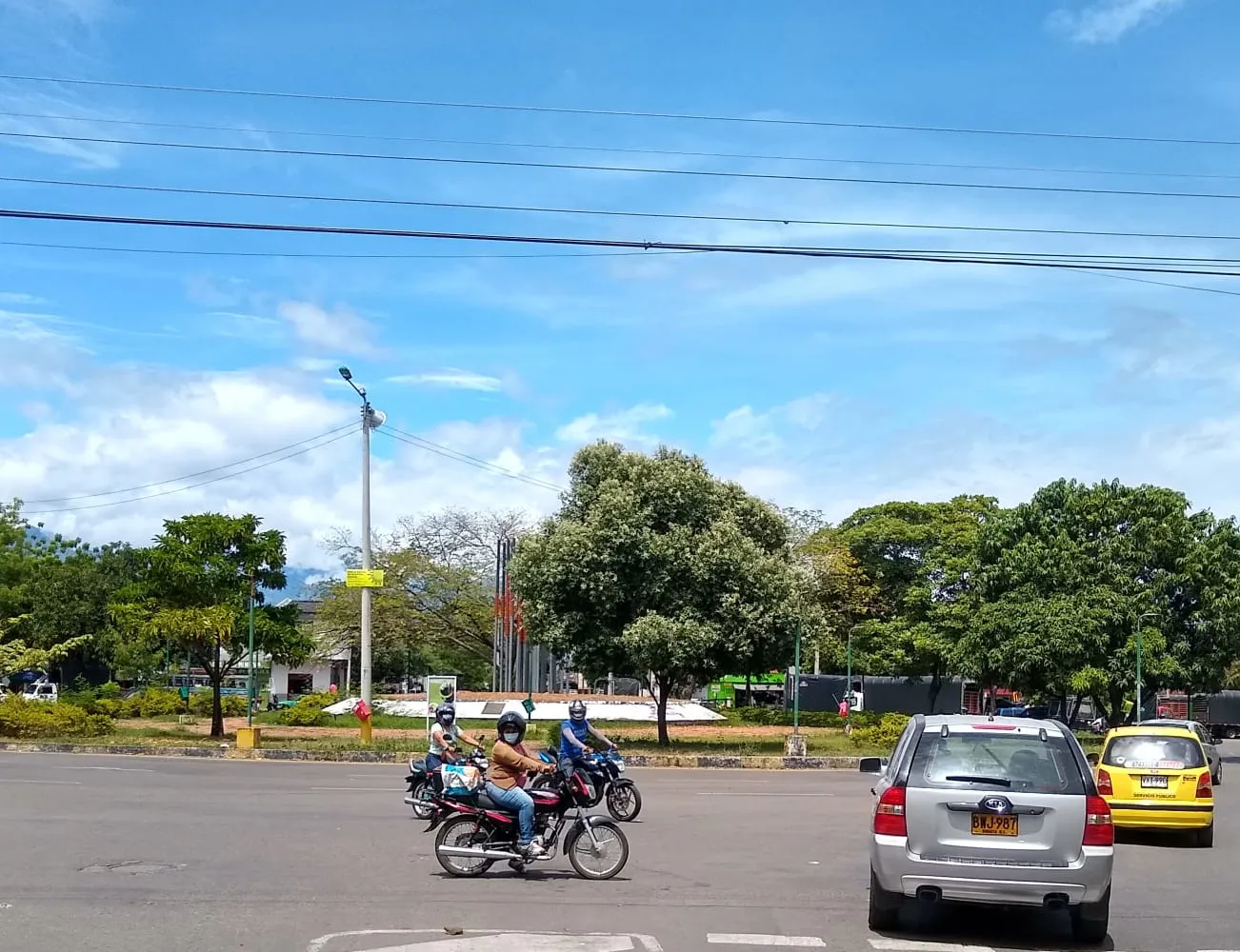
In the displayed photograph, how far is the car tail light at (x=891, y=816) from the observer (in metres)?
9.37

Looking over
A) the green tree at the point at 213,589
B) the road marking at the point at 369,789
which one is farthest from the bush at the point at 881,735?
the road marking at the point at 369,789

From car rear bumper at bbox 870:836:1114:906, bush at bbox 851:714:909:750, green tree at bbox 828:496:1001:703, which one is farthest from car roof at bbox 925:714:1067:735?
green tree at bbox 828:496:1001:703

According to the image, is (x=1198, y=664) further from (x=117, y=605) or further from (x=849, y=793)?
(x=117, y=605)

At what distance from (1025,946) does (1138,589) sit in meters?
34.8

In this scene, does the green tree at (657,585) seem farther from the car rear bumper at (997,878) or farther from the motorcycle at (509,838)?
the car rear bumper at (997,878)

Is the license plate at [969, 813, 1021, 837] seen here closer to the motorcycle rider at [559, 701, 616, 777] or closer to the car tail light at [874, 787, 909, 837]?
the car tail light at [874, 787, 909, 837]

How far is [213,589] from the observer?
1382 inches

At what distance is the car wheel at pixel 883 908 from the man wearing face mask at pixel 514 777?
3184 mm

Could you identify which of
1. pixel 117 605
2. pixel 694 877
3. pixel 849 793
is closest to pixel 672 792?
pixel 849 793

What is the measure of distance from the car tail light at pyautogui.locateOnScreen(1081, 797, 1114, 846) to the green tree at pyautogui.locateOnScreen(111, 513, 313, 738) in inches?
1113

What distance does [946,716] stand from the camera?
34.2 feet

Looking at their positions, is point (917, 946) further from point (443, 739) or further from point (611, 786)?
point (611, 786)

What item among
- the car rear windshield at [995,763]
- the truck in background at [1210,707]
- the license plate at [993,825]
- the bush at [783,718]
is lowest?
the truck in background at [1210,707]

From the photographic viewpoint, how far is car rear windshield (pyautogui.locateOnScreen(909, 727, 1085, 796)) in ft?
30.8
